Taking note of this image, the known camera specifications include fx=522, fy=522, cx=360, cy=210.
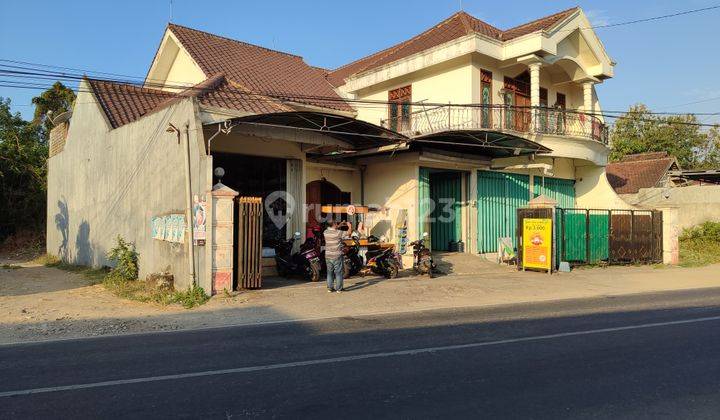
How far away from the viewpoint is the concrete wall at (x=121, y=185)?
482 inches

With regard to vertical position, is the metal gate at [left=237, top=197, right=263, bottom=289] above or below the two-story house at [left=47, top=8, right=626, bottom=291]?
below

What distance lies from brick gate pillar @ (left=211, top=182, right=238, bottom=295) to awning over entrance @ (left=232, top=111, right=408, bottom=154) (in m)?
A: 1.98

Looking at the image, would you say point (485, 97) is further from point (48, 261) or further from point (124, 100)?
point (48, 261)

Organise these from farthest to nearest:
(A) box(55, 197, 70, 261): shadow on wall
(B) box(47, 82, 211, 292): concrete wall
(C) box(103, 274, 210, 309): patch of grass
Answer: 1. (A) box(55, 197, 70, 261): shadow on wall
2. (B) box(47, 82, 211, 292): concrete wall
3. (C) box(103, 274, 210, 309): patch of grass

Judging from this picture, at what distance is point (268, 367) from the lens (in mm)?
5977

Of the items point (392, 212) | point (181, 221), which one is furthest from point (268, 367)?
point (392, 212)

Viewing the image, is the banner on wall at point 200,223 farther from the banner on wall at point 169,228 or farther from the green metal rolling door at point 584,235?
the green metal rolling door at point 584,235

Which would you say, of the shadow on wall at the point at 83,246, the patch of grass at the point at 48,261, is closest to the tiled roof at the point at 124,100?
the shadow on wall at the point at 83,246

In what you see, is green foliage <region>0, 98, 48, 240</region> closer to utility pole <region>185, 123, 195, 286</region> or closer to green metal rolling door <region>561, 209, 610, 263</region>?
utility pole <region>185, 123, 195, 286</region>

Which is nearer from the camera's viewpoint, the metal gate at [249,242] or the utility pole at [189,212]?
the utility pole at [189,212]

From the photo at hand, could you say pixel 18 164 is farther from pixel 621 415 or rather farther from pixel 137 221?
pixel 621 415

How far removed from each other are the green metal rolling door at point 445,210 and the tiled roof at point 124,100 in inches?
396

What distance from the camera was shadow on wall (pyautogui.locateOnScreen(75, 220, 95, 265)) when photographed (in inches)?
757

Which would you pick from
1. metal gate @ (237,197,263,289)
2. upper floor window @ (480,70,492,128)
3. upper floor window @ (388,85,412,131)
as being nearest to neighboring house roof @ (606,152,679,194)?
upper floor window @ (480,70,492,128)
